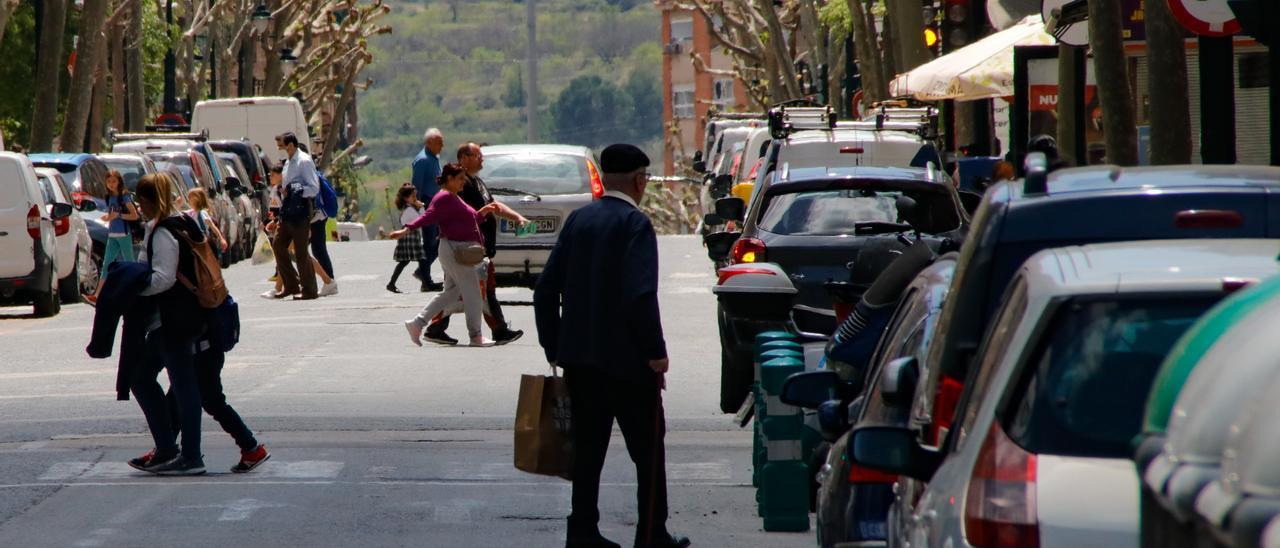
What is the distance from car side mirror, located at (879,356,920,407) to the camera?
4.88 m

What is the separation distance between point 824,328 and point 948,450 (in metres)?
8.19

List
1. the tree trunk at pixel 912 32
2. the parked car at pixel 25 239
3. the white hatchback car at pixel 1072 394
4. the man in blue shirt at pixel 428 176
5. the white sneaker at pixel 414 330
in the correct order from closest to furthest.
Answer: the white hatchback car at pixel 1072 394 → the white sneaker at pixel 414 330 → the parked car at pixel 25 239 → the man in blue shirt at pixel 428 176 → the tree trunk at pixel 912 32

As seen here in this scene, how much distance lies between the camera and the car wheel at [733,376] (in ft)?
42.5

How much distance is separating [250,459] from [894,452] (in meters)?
6.65

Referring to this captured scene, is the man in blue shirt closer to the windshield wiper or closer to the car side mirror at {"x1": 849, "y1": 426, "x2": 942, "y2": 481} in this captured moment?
the windshield wiper

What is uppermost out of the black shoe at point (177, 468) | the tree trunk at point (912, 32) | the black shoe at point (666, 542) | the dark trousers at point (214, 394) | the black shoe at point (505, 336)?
the tree trunk at point (912, 32)

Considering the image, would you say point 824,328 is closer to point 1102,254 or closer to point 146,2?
point 1102,254

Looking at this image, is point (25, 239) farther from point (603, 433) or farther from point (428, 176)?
point (603, 433)

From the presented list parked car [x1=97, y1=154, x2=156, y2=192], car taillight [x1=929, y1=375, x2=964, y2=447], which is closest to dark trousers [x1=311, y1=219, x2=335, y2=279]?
parked car [x1=97, y1=154, x2=156, y2=192]

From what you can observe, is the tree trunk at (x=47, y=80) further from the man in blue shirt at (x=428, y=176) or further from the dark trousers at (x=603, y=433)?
the dark trousers at (x=603, y=433)

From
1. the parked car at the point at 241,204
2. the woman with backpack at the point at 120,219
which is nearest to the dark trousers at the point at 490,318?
the woman with backpack at the point at 120,219

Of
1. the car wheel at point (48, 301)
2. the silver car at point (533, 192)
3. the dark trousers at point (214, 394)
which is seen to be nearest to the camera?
the dark trousers at point (214, 394)

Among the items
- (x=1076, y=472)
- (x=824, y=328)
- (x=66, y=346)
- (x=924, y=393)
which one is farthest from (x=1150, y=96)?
(x=1076, y=472)

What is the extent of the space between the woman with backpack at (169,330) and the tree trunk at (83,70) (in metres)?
25.6
